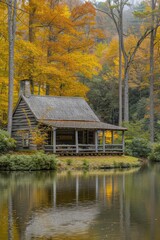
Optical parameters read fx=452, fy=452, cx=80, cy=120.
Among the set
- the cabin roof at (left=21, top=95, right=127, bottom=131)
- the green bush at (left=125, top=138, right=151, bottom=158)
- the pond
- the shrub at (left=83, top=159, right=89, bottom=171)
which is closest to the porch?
the cabin roof at (left=21, top=95, right=127, bottom=131)

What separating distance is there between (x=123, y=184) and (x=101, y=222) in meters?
9.39

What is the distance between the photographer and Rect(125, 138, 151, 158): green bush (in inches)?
1657

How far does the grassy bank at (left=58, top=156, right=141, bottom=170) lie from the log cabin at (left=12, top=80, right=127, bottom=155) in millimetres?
1891

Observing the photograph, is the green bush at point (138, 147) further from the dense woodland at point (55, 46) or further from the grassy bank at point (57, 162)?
the grassy bank at point (57, 162)

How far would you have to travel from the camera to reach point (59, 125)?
36125 millimetres

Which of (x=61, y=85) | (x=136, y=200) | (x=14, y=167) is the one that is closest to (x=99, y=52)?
(x=61, y=85)

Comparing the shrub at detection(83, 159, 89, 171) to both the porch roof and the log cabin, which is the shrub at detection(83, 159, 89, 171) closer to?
the log cabin

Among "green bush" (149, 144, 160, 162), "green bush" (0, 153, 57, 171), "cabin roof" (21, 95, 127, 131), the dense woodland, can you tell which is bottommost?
"green bush" (149, 144, 160, 162)

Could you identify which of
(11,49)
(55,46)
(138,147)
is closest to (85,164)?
(138,147)

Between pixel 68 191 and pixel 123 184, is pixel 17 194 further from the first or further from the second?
pixel 123 184

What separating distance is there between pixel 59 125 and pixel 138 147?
9643 mm

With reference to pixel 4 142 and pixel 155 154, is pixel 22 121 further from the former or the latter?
pixel 155 154

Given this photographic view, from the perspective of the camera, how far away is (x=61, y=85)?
158 ft

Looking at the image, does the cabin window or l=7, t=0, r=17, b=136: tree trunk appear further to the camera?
the cabin window
